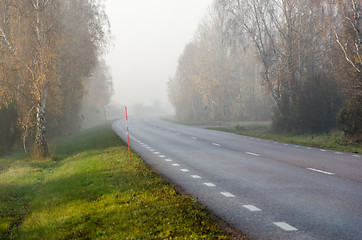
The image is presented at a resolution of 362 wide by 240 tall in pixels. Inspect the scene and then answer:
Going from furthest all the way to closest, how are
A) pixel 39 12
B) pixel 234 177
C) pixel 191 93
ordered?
pixel 191 93 < pixel 39 12 < pixel 234 177

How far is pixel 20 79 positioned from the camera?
65.2 feet

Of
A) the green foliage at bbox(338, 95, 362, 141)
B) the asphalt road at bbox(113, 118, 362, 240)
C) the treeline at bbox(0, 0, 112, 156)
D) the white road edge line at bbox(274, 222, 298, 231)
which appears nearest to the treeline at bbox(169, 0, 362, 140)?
the green foliage at bbox(338, 95, 362, 141)

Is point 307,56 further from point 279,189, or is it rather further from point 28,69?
point 279,189

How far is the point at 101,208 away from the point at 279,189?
13.8 ft

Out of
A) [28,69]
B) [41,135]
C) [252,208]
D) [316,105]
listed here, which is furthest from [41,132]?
[316,105]

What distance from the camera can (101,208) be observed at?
Result: 7.20m

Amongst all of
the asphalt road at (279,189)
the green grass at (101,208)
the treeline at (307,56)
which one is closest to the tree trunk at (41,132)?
the green grass at (101,208)

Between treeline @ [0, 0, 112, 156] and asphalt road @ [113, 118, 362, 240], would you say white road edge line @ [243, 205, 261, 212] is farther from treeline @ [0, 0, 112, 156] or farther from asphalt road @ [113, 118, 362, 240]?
treeline @ [0, 0, 112, 156]

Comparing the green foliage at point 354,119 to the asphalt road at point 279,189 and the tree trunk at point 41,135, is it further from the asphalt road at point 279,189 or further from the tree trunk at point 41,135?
the tree trunk at point 41,135

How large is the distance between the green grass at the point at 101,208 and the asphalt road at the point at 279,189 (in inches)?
28.2

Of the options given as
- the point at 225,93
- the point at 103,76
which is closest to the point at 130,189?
the point at 225,93

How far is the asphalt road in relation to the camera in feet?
18.6

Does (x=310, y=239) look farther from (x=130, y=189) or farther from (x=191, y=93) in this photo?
(x=191, y=93)

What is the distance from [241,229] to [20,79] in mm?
17861
